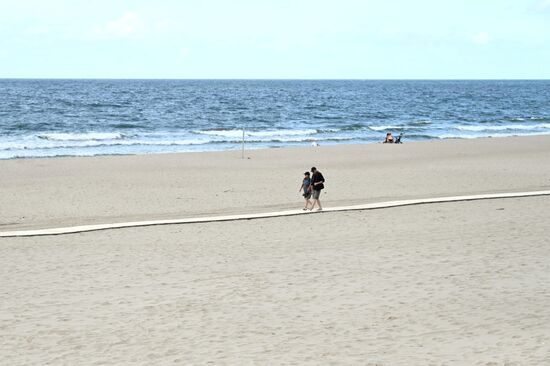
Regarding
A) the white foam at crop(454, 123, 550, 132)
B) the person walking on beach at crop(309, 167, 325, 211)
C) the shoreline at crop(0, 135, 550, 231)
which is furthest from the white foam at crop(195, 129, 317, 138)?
the person walking on beach at crop(309, 167, 325, 211)

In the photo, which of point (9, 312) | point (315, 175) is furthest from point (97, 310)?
point (315, 175)

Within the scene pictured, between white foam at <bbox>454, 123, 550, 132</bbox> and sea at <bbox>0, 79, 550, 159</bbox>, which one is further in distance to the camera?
white foam at <bbox>454, 123, 550, 132</bbox>

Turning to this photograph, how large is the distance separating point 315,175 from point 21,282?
903 cm

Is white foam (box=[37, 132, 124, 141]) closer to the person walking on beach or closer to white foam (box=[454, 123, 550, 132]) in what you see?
white foam (box=[454, 123, 550, 132])

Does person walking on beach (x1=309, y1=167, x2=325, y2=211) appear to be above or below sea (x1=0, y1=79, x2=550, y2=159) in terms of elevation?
above

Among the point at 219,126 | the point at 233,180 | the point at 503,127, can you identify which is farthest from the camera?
the point at 503,127

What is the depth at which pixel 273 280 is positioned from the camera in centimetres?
1386

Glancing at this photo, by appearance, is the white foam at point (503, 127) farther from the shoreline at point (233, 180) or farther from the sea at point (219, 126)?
the shoreline at point (233, 180)

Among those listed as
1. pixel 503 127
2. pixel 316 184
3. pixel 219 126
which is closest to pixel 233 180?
pixel 316 184

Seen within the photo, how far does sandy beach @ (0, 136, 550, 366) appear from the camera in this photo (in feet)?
34.2

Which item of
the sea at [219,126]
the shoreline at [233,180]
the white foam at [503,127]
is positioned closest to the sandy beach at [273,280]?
the shoreline at [233,180]

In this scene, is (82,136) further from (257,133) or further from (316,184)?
(316,184)

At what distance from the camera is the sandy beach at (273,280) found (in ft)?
34.2

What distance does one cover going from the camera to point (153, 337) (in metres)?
10.9
